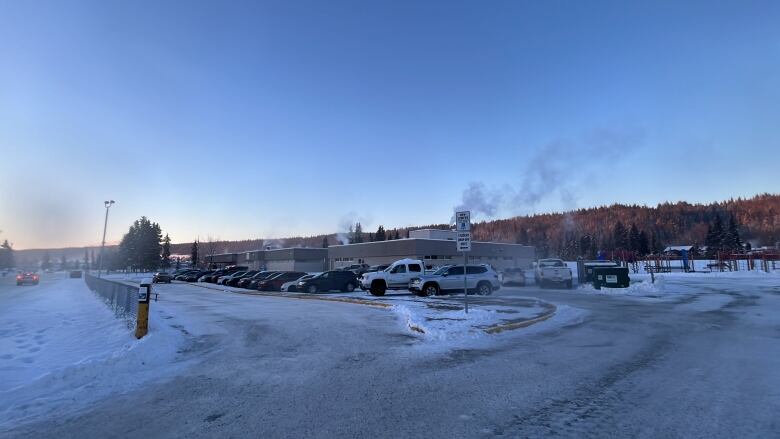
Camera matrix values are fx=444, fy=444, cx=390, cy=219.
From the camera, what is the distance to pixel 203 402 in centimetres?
561

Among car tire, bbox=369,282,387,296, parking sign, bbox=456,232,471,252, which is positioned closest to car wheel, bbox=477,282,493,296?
car tire, bbox=369,282,387,296

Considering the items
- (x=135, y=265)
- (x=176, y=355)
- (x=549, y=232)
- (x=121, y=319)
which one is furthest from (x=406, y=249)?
(x=549, y=232)

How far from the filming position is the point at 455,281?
2342 centimetres

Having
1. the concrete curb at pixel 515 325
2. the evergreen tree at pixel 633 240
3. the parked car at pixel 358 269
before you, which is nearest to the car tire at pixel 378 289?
the concrete curb at pixel 515 325

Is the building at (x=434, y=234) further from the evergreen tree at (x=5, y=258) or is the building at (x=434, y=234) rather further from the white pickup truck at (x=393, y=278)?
the evergreen tree at (x=5, y=258)

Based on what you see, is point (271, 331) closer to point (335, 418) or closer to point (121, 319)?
point (121, 319)

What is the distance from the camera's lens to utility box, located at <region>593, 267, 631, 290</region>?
89.6 ft

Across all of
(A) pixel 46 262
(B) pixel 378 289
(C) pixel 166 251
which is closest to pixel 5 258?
(C) pixel 166 251

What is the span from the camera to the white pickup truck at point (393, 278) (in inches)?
1012

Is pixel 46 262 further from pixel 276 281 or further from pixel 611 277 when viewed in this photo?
pixel 611 277

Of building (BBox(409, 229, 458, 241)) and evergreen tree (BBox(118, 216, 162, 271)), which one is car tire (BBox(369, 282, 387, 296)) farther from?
evergreen tree (BBox(118, 216, 162, 271))

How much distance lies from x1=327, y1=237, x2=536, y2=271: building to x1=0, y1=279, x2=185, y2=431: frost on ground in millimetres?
39167

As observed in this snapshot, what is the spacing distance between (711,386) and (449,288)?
1740 centimetres

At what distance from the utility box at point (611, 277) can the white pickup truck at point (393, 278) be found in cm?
1128
